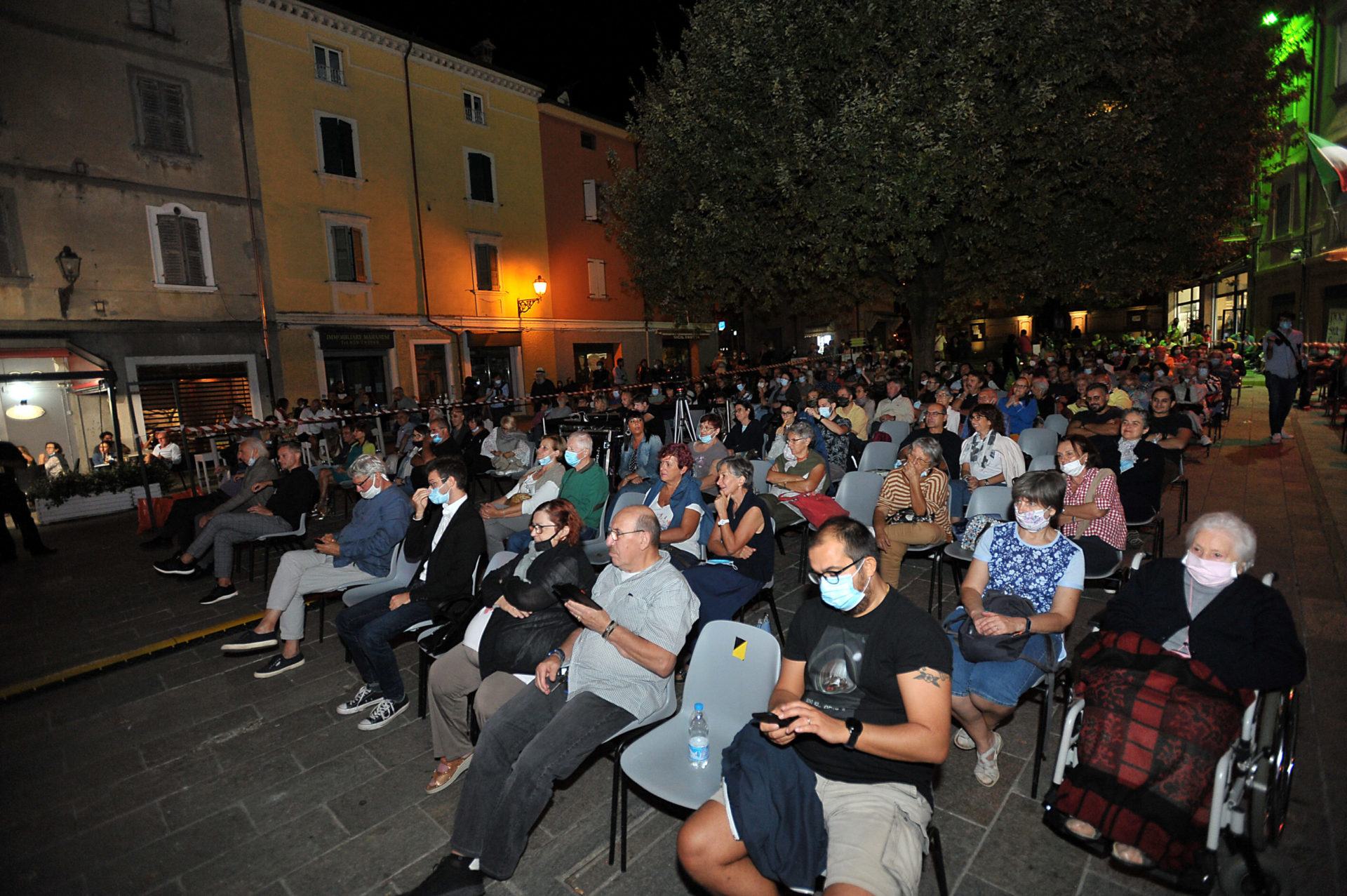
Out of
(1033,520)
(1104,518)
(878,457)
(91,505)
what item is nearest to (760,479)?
(878,457)

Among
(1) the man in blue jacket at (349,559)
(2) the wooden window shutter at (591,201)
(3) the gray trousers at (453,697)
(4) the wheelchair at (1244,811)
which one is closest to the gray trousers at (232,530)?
(1) the man in blue jacket at (349,559)

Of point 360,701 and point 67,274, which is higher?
point 67,274

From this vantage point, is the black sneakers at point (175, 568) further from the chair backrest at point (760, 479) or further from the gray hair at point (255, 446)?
the chair backrest at point (760, 479)

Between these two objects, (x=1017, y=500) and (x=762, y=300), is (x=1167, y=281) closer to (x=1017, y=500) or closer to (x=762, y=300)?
(x=762, y=300)

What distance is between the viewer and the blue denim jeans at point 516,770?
267cm

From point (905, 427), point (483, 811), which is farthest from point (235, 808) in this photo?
point (905, 427)

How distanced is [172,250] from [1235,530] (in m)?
19.0

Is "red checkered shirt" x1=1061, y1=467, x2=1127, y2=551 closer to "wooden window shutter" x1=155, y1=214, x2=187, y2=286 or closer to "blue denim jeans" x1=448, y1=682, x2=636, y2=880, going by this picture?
"blue denim jeans" x1=448, y1=682, x2=636, y2=880

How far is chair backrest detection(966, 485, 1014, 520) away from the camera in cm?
464

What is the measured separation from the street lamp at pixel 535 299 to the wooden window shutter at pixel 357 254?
5.08 m

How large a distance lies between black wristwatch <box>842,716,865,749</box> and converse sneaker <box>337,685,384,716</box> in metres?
3.20

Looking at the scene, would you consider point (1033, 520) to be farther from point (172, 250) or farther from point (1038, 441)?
point (172, 250)

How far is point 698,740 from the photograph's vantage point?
2676 millimetres

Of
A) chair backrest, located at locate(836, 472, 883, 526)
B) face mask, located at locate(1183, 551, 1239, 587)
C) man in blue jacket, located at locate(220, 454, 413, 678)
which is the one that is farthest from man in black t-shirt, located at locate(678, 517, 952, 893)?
man in blue jacket, located at locate(220, 454, 413, 678)
